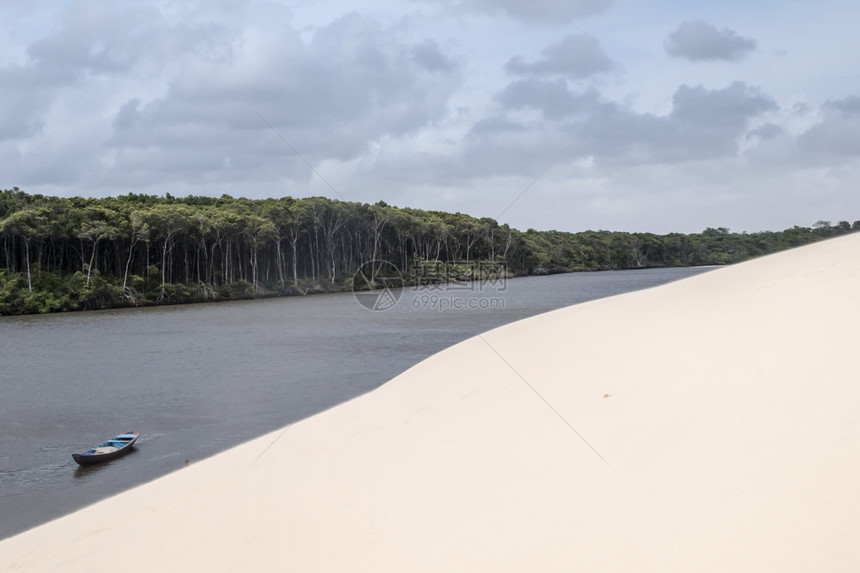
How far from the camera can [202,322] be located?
41531 mm

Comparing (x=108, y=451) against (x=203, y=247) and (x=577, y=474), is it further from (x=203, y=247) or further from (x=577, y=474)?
(x=203, y=247)

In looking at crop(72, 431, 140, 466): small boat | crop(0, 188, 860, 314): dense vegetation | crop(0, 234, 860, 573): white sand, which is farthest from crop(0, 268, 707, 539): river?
crop(0, 188, 860, 314): dense vegetation

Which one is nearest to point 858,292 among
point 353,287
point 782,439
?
point 782,439

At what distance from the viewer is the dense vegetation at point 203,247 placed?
174ft

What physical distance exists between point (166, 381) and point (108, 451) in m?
9.15

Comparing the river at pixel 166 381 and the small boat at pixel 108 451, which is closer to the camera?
the river at pixel 166 381

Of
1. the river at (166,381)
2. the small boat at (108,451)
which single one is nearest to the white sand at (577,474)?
the river at (166,381)

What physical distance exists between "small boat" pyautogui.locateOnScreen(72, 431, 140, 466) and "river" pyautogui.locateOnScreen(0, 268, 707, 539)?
0.76ft

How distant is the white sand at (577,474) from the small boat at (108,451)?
3602 mm

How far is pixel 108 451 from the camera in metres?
12.3

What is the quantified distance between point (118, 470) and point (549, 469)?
29.3 ft

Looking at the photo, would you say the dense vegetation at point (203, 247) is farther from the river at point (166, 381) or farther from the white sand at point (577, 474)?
the white sand at point (577, 474)

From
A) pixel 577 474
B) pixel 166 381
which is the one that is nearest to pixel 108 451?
pixel 166 381

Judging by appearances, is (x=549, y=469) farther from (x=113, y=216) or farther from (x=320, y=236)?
(x=320, y=236)
